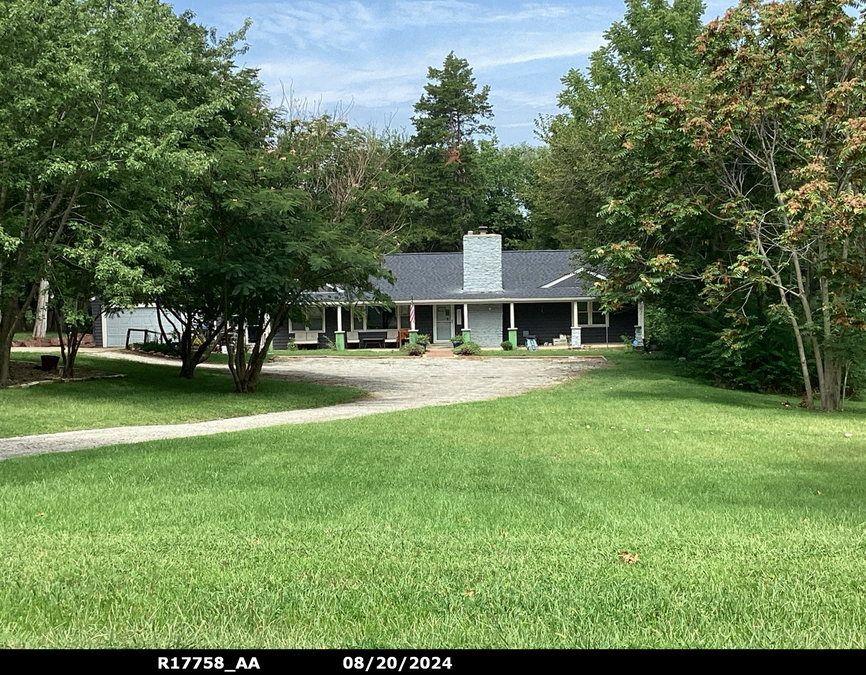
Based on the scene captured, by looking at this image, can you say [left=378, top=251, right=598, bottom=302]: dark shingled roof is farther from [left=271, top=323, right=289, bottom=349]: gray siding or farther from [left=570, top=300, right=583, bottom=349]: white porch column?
[left=271, top=323, right=289, bottom=349]: gray siding

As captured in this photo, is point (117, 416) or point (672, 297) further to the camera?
point (672, 297)

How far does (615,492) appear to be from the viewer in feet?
22.2

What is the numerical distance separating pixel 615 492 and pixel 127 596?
4209 mm

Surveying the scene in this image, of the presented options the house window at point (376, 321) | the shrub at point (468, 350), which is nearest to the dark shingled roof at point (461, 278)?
the house window at point (376, 321)

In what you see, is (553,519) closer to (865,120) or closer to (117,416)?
(117,416)

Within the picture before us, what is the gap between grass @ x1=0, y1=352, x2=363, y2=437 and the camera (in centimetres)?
1299

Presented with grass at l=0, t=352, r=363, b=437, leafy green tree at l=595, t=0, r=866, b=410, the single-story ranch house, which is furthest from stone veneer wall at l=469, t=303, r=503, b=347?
leafy green tree at l=595, t=0, r=866, b=410

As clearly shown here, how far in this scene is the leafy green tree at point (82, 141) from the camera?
1423 centimetres

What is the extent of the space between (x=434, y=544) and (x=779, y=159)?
15.6 m

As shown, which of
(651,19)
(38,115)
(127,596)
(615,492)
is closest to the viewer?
(127,596)

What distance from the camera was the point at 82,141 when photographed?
1501 cm

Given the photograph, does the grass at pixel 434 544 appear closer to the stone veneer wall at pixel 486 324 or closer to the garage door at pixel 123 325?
the stone veneer wall at pixel 486 324

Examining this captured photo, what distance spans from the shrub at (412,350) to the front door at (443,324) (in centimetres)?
549

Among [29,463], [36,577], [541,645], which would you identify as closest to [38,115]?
[29,463]
